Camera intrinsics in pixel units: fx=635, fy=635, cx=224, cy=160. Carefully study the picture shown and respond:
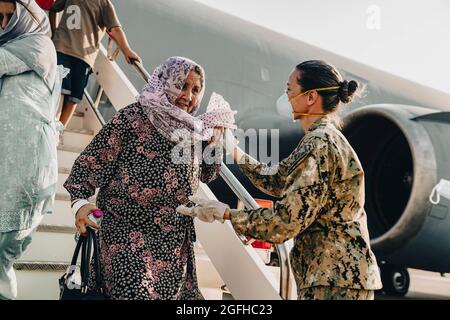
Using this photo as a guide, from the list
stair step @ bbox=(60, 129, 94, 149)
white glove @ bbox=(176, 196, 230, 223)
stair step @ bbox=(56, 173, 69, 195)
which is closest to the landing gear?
stair step @ bbox=(60, 129, 94, 149)

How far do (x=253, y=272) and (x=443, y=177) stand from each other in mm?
3198

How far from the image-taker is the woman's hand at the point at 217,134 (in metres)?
2.10

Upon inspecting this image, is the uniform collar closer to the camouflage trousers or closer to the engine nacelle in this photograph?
the camouflage trousers

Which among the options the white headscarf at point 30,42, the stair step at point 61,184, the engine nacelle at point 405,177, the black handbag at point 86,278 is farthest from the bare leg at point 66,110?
the engine nacelle at point 405,177

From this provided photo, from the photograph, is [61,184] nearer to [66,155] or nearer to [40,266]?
[66,155]

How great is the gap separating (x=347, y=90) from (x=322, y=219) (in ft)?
1.28

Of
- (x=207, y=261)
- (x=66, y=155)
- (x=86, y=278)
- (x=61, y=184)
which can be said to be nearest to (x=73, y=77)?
(x=66, y=155)

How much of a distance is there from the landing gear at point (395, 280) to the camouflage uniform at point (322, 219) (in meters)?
5.55

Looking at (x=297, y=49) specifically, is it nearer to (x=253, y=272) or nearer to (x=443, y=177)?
(x=443, y=177)

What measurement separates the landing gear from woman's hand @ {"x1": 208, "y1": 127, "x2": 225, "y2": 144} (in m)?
5.35

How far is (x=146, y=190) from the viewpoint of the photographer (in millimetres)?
1869

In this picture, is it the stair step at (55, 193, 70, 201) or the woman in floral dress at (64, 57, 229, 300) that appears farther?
the stair step at (55, 193, 70, 201)

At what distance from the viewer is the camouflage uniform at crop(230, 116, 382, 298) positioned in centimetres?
165
